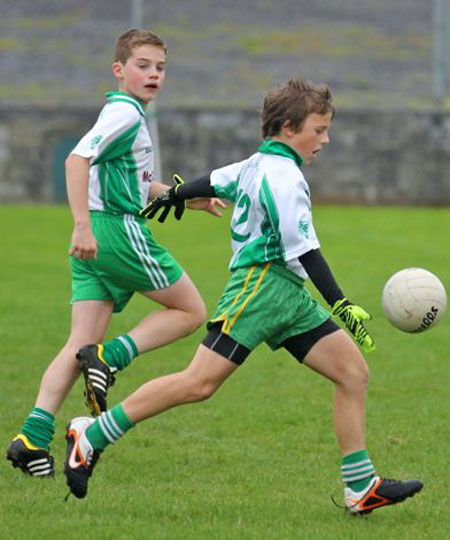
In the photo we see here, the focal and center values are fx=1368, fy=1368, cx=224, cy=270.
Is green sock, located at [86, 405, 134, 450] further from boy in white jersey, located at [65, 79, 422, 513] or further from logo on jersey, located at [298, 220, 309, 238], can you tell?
logo on jersey, located at [298, 220, 309, 238]

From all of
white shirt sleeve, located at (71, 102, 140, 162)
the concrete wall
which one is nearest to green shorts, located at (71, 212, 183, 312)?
white shirt sleeve, located at (71, 102, 140, 162)

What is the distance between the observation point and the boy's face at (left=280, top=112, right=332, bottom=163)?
564cm

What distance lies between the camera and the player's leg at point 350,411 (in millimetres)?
5672

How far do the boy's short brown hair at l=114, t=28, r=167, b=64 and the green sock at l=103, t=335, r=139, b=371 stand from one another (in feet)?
4.47

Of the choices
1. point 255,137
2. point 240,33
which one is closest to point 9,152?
point 255,137

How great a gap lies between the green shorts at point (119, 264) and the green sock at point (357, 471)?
1.50 meters

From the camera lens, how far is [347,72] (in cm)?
3123

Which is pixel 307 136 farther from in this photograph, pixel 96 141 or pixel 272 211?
pixel 96 141

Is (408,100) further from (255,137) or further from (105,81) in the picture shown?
(105,81)

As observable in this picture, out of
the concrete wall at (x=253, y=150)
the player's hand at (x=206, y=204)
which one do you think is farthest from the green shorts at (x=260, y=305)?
the concrete wall at (x=253, y=150)

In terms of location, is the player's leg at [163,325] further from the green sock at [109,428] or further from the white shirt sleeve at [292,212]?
the white shirt sleeve at [292,212]

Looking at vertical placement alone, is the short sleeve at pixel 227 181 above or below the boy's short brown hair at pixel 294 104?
below

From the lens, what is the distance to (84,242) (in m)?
6.00

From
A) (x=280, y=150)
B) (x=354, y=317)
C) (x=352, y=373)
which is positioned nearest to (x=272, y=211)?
(x=280, y=150)
